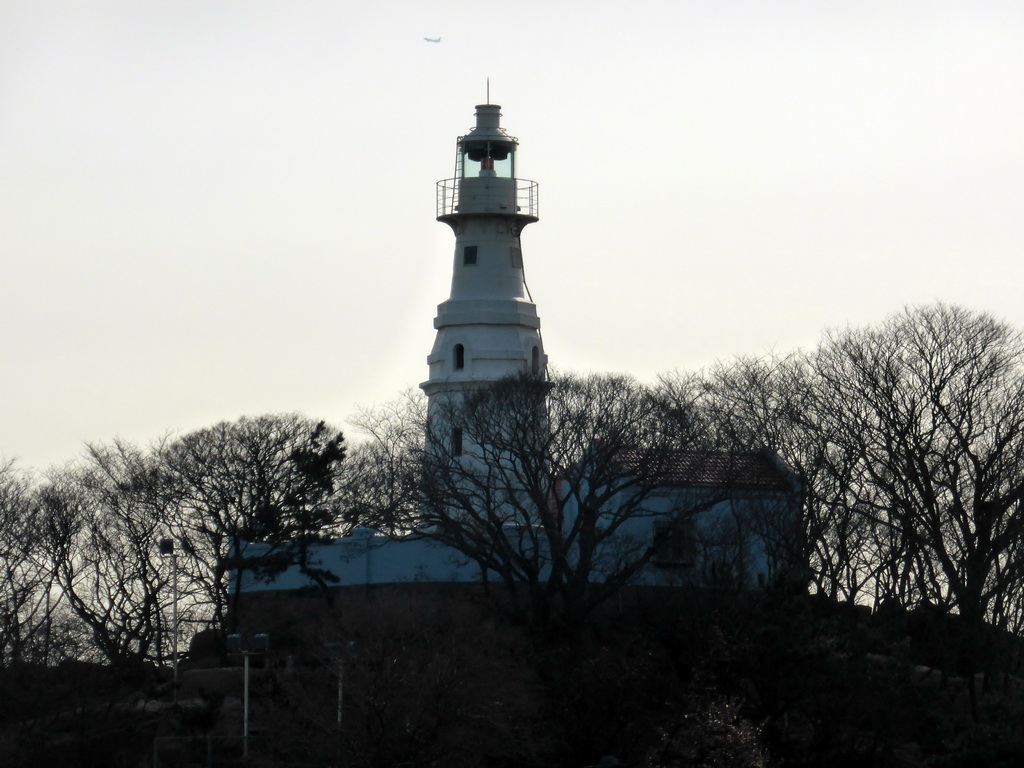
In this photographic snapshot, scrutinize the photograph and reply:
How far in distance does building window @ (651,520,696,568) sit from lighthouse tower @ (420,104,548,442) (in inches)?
390

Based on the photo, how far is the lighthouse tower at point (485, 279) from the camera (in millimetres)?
60875

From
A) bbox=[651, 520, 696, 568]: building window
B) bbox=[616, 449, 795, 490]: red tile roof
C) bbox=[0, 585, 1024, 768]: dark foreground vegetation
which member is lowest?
bbox=[0, 585, 1024, 768]: dark foreground vegetation

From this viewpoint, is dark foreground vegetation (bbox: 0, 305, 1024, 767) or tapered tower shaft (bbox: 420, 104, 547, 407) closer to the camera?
dark foreground vegetation (bbox: 0, 305, 1024, 767)

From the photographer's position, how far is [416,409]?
182 feet

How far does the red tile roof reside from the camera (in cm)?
5100

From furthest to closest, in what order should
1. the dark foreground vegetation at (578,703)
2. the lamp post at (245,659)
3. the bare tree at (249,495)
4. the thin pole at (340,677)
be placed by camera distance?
1. the bare tree at (249,495)
2. the lamp post at (245,659)
3. the dark foreground vegetation at (578,703)
4. the thin pole at (340,677)

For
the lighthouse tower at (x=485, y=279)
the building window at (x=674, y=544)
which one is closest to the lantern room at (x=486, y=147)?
the lighthouse tower at (x=485, y=279)

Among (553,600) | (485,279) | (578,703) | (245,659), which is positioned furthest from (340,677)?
(485,279)

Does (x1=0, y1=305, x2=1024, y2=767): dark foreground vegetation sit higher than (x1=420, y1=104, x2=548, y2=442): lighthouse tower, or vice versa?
(x1=420, y1=104, x2=548, y2=442): lighthouse tower

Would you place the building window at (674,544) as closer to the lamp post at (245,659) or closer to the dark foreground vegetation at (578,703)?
the dark foreground vegetation at (578,703)

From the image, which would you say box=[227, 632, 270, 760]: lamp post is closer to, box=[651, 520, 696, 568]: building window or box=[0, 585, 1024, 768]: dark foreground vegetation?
box=[0, 585, 1024, 768]: dark foreground vegetation

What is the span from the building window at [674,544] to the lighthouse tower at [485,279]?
32.5 feet

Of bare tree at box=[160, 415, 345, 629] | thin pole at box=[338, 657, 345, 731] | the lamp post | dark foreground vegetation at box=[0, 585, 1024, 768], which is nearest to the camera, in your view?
thin pole at box=[338, 657, 345, 731]

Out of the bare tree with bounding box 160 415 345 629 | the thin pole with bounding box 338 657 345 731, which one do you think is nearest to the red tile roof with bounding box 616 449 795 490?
the bare tree with bounding box 160 415 345 629
